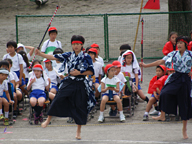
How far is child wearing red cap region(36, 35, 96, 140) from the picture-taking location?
6.20m

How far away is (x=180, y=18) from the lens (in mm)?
13086

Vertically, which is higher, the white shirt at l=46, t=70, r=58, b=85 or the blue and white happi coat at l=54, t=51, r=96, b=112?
the blue and white happi coat at l=54, t=51, r=96, b=112

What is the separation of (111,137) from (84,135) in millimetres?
584

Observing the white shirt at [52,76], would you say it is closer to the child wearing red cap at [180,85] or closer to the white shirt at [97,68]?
the white shirt at [97,68]

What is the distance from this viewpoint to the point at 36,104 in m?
7.89

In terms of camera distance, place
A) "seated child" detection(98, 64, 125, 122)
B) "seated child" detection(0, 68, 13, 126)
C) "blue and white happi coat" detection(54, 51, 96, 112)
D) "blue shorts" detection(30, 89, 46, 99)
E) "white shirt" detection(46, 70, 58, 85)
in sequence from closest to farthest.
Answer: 1. "blue and white happi coat" detection(54, 51, 96, 112)
2. "seated child" detection(0, 68, 13, 126)
3. "seated child" detection(98, 64, 125, 122)
4. "blue shorts" detection(30, 89, 46, 99)
5. "white shirt" detection(46, 70, 58, 85)

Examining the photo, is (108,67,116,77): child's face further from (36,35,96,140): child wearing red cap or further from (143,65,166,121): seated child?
(36,35,96,140): child wearing red cap

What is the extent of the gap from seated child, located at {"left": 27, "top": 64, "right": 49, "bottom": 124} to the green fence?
5.00 meters

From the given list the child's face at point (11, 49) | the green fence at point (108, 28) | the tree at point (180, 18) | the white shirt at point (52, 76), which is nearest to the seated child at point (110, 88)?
the white shirt at point (52, 76)

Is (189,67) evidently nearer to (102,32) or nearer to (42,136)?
(42,136)

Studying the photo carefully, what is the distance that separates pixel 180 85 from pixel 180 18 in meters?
7.37

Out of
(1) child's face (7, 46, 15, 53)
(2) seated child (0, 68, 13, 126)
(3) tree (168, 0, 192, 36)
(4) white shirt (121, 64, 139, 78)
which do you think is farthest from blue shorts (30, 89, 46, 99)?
(3) tree (168, 0, 192, 36)

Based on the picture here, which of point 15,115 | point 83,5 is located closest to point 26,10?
point 83,5

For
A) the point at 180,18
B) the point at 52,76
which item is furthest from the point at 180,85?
the point at 180,18
